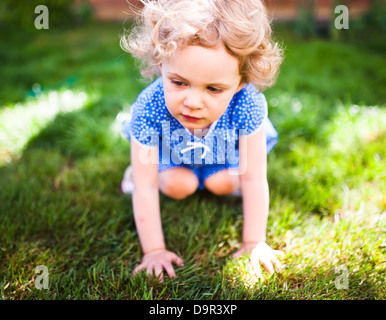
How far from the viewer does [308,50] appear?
4121 mm

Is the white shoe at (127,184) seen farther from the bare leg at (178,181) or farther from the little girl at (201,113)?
the bare leg at (178,181)

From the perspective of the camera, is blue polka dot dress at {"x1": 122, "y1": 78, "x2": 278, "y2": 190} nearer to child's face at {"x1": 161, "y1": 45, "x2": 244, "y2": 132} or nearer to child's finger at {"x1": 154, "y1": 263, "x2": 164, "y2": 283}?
child's face at {"x1": 161, "y1": 45, "x2": 244, "y2": 132}

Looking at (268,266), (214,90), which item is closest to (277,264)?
(268,266)

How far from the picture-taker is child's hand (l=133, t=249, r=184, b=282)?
5.01 feet

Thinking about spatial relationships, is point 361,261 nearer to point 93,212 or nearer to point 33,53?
point 93,212

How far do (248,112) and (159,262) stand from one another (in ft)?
2.47

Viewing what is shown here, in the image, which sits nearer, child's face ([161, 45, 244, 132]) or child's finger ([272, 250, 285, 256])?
child's face ([161, 45, 244, 132])

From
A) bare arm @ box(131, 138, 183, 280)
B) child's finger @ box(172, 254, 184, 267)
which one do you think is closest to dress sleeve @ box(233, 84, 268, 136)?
bare arm @ box(131, 138, 183, 280)

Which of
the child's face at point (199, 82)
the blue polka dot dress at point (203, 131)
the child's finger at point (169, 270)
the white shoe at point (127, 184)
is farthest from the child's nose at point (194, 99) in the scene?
the white shoe at point (127, 184)

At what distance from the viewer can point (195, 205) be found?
192cm

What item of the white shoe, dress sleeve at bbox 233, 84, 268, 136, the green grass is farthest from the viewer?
the white shoe

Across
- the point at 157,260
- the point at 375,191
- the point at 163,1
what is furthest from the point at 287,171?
the point at 163,1

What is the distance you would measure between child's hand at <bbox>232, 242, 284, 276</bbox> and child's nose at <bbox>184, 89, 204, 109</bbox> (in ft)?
2.28
